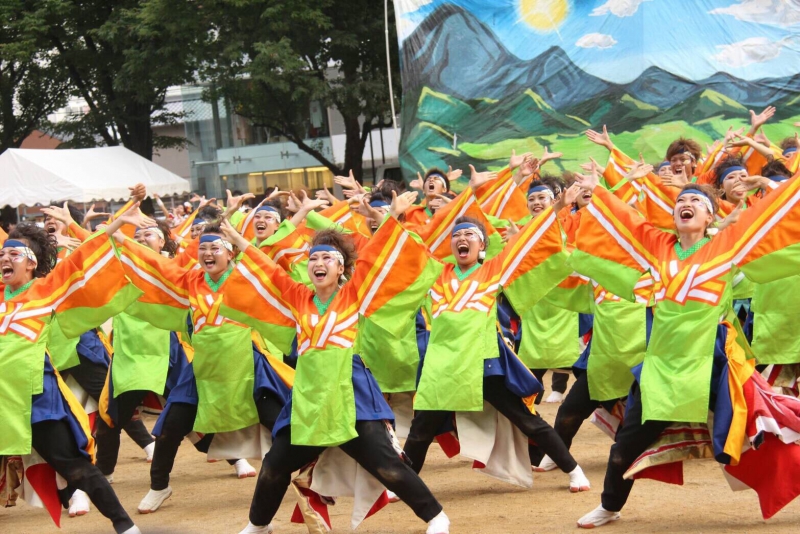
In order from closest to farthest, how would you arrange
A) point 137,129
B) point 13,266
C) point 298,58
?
point 13,266, point 298,58, point 137,129

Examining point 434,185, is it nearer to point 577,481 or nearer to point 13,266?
point 577,481

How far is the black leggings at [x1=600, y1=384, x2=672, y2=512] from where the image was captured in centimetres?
473

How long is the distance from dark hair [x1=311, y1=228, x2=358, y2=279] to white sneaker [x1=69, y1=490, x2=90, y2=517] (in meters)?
2.23

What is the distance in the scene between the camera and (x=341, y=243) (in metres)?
5.09

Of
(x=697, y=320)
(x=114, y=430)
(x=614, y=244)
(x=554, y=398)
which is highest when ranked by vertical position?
(x=614, y=244)

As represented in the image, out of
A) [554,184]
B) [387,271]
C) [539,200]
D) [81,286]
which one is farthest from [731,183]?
[81,286]

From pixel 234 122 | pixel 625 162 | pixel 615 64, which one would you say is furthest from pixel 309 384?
pixel 234 122

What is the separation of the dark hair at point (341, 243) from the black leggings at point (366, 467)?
2.62ft

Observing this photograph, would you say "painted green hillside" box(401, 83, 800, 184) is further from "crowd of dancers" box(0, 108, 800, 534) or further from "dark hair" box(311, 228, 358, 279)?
"dark hair" box(311, 228, 358, 279)

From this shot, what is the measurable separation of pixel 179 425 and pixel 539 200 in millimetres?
2898

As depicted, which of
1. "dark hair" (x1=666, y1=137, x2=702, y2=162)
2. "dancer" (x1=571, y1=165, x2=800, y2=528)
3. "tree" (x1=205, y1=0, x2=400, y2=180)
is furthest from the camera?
"tree" (x1=205, y1=0, x2=400, y2=180)

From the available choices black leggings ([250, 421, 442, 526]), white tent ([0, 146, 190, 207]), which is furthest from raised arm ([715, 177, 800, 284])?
white tent ([0, 146, 190, 207])

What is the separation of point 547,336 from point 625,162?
52.2 inches

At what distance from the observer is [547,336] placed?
7.20 metres
